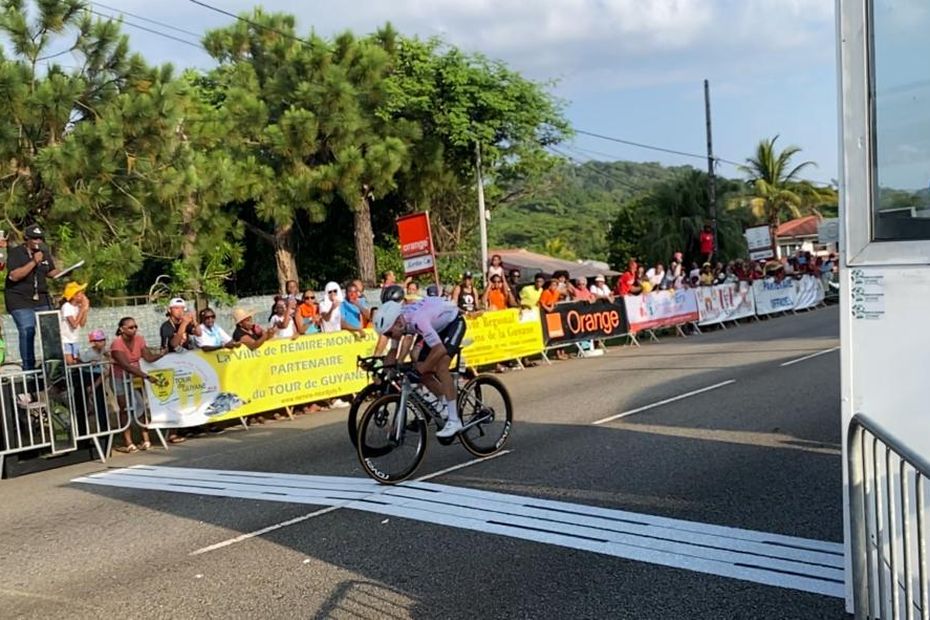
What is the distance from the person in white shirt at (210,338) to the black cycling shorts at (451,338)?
4.68m

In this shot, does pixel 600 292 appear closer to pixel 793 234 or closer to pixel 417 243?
pixel 417 243

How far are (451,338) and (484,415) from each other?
0.90 metres

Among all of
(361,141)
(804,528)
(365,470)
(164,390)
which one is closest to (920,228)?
(804,528)

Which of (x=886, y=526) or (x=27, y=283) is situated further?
(x=27, y=283)

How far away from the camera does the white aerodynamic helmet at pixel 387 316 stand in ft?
24.9

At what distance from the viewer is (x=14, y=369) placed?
10508 millimetres

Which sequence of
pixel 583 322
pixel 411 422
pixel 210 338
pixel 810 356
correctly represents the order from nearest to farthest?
pixel 411 422 → pixel 210 338 → pixel 810 356 → pixel 583 322

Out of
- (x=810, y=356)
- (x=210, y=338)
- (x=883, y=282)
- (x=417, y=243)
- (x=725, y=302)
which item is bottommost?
(x=810, y=356)

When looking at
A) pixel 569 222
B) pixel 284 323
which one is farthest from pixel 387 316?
pixel 569 222

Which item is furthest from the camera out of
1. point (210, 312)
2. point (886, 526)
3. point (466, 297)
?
point (466, 297)

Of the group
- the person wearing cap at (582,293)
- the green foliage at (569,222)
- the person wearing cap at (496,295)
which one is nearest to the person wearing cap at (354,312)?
the person wearing cap at (496,295)

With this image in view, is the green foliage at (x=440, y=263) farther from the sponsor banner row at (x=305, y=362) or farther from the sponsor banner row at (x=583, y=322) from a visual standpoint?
the sponsor banner row at (x=305, y=362)

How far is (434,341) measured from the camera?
7.92 m

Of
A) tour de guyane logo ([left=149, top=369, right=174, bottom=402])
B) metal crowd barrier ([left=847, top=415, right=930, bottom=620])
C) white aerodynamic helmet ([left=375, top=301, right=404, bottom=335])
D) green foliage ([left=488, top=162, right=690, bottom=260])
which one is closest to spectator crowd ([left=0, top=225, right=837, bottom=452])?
tour de guyane logo ([left=149, top=369, right=174, bottom=402])
